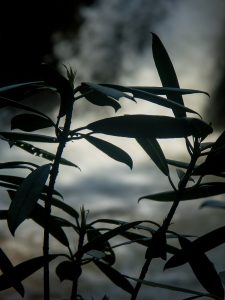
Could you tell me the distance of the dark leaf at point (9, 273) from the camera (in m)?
1.14

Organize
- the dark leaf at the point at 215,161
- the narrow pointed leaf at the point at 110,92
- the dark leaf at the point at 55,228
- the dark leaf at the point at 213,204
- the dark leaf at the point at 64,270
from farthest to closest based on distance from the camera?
the dark leaf at the point at 64,270
the dark leaf at the point at 55,228
the dark leaf at the point at 215,161
the narrow pointed leaf at the point at 110,92
the dark leaf at the point at 213,204

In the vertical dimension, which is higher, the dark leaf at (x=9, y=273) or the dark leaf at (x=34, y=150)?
the dark leaf at (x=34, y=150)

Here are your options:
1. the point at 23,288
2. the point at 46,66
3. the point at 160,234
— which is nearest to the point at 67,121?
the point at 46,66

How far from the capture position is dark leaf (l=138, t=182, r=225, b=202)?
1.15 metres

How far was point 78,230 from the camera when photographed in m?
1.30

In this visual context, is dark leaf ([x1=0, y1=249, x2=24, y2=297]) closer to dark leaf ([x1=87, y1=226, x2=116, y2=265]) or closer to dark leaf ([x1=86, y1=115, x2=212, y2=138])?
dark leaf ([x1=87, y1=226, x2=116, y2=265])

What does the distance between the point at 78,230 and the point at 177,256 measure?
363mm

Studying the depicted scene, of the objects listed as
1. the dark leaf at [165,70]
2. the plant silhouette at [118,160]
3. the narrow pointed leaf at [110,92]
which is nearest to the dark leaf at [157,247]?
the plant silhouette at [118,160]

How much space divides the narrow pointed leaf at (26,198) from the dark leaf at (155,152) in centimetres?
30

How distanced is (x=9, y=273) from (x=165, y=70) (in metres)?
0.69

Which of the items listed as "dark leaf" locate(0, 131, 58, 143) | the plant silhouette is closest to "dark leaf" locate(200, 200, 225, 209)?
the plant silhouette

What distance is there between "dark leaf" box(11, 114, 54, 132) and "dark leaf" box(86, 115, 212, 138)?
225 mm

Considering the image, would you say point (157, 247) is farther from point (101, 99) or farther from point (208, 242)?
point (101, 99)

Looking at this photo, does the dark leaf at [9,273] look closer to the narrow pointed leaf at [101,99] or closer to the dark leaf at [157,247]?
the dark leaf at [157,247]
